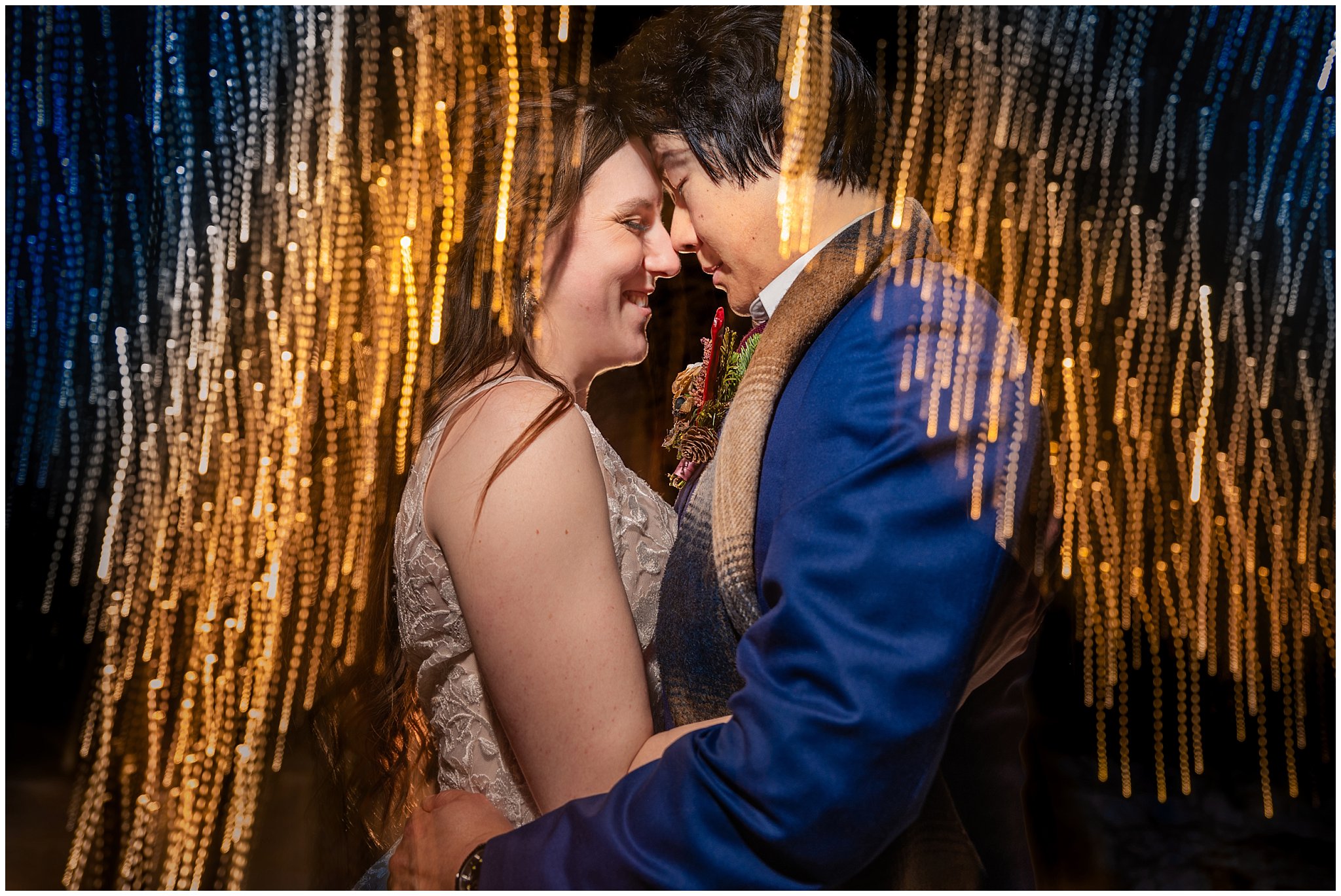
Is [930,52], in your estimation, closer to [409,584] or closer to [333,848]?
[409,584]

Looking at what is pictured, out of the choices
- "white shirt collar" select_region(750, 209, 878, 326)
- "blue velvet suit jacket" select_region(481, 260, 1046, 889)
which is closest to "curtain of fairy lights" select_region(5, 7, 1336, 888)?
"white shirt collar" select_region(750, 209, 878, 326)

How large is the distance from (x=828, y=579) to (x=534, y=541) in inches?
14.3

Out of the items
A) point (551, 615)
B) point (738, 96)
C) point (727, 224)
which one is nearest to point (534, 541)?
point (551, 615)

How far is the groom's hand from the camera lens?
38.4 inches

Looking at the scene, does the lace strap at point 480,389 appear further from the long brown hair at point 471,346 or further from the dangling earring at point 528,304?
the dangling earring at point 528,304

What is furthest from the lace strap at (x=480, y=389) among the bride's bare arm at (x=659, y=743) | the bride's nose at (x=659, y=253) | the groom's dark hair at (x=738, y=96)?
the bride's bare arm at (x=659, y=743)

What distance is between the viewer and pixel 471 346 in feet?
4.14

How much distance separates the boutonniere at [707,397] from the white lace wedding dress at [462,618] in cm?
15

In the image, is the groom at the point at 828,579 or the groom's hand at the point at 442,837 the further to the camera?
the groom's hand at the point at 442,837

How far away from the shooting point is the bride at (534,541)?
3.20ft

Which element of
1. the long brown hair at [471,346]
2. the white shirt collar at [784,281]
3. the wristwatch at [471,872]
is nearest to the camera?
the wristwatch at [471,872]

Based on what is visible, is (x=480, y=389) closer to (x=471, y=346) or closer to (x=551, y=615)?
(x=471, y=346)

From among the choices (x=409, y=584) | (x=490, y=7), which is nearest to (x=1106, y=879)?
(x=409, y=584)

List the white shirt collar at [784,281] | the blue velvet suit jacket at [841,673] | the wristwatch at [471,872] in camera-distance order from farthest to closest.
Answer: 1. the white shirt collar at [784,281]
2. the wristwatch at [471,872]
3. the blue velvet suit jacket at [841,673]
